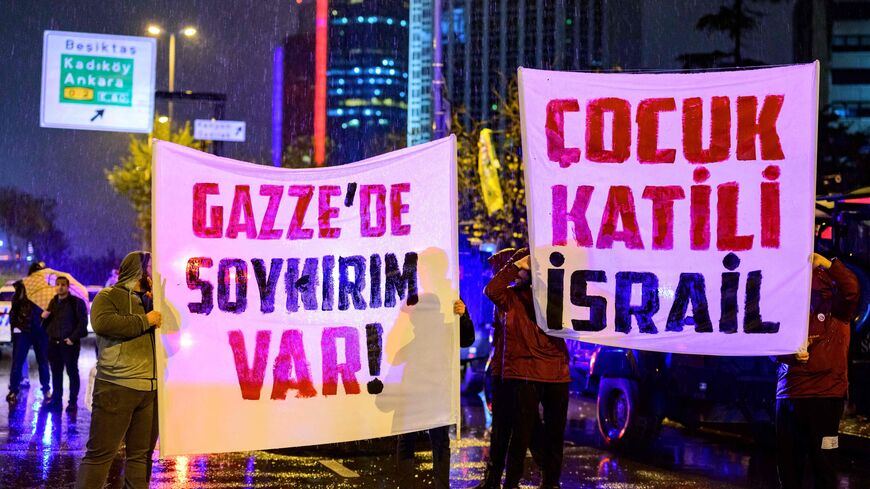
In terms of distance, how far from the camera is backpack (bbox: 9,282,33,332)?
15.3 meters

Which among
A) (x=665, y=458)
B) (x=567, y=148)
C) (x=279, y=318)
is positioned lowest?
(x=665, y=458)

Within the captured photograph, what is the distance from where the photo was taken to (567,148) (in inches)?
289

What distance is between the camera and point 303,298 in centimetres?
732

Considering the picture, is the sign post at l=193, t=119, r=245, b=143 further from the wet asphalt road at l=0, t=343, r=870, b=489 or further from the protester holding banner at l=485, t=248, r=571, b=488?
the protester holding banner at l=485, t=248, r=571, b=488

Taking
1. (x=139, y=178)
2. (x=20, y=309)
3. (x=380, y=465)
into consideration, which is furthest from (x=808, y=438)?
(x=139, y=178)

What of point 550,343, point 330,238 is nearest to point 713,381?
point 550,343

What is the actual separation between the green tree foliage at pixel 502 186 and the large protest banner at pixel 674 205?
82.0 ft

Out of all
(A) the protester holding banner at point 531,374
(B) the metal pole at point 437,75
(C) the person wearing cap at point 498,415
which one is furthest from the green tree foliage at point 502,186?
(A) the protester holding banner at point 531,374

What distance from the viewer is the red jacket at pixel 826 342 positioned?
23.4ft

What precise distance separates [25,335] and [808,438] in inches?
468

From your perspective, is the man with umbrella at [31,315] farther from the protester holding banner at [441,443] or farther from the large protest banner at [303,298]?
the large protest banner at [303,298]

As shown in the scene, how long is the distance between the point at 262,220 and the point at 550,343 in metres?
2.25

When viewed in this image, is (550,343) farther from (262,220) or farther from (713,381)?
(713,381)

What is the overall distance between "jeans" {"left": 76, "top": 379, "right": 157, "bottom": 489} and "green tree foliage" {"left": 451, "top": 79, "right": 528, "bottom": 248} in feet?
83.8
